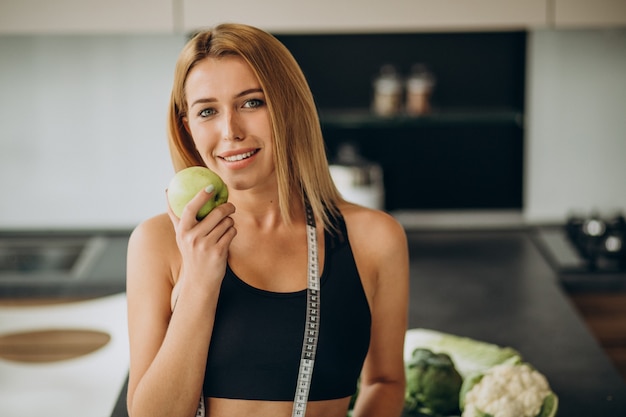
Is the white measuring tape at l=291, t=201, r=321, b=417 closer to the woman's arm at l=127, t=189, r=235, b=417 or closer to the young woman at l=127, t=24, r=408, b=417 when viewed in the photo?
the young woman at l=127, t=24, r=408, b=417

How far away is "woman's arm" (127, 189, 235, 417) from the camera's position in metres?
1.31

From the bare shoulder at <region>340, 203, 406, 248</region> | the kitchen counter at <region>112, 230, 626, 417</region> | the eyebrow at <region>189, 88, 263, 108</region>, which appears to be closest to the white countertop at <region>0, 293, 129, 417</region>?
the kitchen counter at <region>112, 230, 626, 417</region>

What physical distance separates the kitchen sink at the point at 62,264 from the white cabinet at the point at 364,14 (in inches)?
34.4

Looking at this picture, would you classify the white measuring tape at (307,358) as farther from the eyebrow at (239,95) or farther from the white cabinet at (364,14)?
the white cabinet at (364,14)

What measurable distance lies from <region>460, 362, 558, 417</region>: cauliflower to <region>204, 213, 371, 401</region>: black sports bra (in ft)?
0.98

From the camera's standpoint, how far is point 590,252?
116 inches

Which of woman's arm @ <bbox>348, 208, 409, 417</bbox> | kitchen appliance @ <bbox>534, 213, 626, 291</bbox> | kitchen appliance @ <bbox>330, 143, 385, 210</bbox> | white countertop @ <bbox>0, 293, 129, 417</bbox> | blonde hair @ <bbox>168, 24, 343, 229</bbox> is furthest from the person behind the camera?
kitchen appliance @ <bbox>330, 143, 385, 210</bbox>

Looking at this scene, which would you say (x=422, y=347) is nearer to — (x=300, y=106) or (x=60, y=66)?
(x=300, y=106)

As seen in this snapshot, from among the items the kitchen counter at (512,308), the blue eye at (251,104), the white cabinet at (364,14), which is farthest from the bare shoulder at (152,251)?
the white cabinet at (364,14)

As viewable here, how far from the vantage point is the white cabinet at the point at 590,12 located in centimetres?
293

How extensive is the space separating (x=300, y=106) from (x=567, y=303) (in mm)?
1459

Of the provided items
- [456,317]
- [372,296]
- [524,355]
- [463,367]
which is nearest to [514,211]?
[456,317]

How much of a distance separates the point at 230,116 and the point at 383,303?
44 cm

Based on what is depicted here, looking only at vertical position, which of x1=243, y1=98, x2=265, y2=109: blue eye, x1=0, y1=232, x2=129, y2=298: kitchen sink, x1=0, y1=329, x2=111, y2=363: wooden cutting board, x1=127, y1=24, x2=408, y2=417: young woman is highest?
x1=243, y1=98, x2=265, y2=109: blue eye
